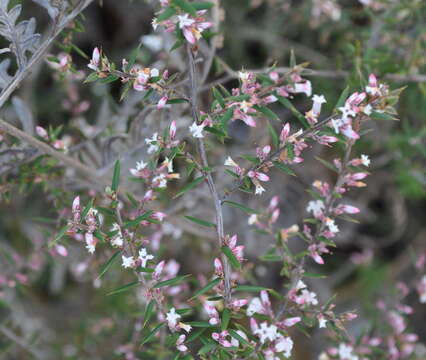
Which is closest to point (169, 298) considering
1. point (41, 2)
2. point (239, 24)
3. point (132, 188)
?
point (132, 188)

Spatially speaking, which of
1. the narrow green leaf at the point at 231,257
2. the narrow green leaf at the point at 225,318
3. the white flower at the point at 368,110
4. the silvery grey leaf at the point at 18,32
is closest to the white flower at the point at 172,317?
the narrow green leaf at the point at 225,318

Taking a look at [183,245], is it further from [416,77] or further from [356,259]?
[416,77]

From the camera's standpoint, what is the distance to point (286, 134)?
177cm

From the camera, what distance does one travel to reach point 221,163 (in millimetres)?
3424

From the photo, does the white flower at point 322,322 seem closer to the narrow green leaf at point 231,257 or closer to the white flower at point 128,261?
the narrow green leaf at point 231,257

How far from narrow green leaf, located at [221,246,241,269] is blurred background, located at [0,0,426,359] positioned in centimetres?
88

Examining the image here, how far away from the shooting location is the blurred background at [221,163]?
2.71 m

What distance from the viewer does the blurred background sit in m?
2.71

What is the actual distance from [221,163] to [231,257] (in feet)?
5.74

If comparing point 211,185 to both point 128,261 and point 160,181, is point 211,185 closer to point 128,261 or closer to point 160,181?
point 160,181

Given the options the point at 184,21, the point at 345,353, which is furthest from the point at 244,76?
the point at 345,353

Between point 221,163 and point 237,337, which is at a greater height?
point 237,337

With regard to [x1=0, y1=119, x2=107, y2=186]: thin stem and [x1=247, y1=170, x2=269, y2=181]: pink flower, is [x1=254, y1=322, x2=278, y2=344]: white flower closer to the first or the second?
[x1=247, y1=170, x2=269, y2=181]: pink flower

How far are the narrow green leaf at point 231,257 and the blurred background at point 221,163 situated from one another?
88 cm
